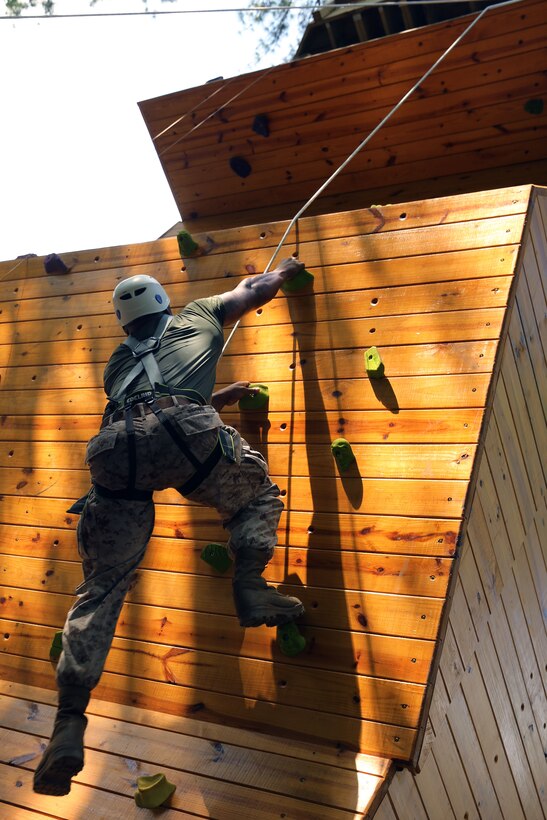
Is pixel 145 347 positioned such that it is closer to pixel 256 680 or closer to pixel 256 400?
pixel 256 400

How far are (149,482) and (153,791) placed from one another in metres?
0.89

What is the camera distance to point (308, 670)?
8.20 ft

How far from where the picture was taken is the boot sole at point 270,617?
7.63ft

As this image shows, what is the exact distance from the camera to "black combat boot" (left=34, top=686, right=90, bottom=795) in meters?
2.06

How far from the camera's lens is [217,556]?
2768 mm

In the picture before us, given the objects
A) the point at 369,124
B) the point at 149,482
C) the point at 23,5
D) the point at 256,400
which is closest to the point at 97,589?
the point at 149,482

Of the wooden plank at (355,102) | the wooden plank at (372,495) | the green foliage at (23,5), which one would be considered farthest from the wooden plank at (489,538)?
the green foliage at (23,5)

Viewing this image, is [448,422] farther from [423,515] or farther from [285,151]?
[285,151]

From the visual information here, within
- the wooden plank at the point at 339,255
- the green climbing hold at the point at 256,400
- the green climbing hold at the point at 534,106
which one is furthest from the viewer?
the green climbing hold at the point at 534,106

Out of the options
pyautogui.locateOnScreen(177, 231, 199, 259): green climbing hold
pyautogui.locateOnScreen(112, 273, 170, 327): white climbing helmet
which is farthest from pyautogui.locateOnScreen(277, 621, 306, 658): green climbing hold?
pyautogui.locateOnScreen(177, 231, 199, 259): green climbing hold

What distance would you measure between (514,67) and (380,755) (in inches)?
141

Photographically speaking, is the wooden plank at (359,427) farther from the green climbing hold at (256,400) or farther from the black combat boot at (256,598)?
the black combat boot at (256,598)

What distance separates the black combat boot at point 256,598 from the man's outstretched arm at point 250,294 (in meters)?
0.85

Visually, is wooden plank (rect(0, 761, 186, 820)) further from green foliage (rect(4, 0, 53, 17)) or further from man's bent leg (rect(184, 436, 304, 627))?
green foliage (rect(4, 0, 53, 17))
